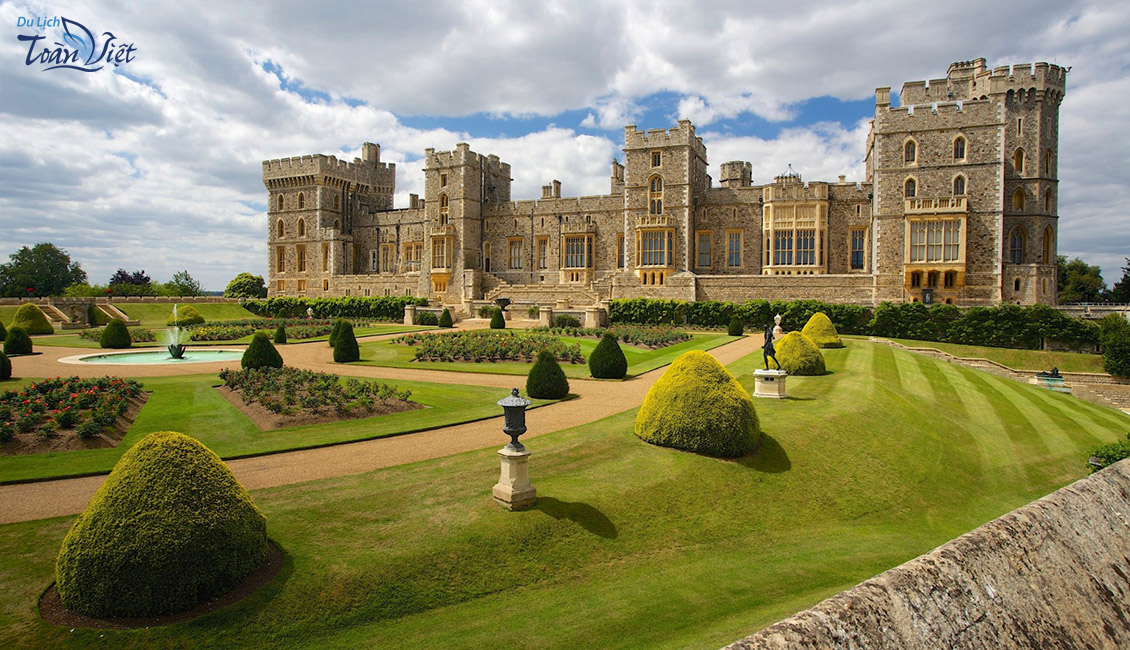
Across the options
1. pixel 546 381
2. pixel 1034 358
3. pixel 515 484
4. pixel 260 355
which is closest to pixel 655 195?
pixel 1034 358

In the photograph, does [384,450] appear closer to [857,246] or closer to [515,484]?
[515,484]

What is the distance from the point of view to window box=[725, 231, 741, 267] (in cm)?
4953

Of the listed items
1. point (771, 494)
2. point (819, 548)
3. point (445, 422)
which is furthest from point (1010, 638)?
point (445, 422)

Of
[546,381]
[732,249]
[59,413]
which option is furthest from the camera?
[732,249]

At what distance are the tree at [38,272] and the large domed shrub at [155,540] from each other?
79.1 m

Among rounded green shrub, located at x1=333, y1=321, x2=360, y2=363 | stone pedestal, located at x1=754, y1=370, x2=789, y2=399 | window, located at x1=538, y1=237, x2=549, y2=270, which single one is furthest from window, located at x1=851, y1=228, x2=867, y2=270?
rounded green shrub, located at x1=333, y1=321, x2=360, y2=363

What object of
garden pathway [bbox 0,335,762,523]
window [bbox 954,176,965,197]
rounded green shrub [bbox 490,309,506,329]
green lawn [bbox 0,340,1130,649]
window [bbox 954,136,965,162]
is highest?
window [bbox 954,136,965,162]

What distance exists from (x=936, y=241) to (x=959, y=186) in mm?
4068

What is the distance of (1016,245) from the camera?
41.0 meters

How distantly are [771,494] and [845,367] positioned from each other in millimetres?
14003

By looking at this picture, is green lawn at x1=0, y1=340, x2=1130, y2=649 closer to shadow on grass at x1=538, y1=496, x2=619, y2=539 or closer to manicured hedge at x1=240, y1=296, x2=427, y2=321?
shadow on grass at x1=538, y1=496, x2=619, y2=539

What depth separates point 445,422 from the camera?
47.0ft

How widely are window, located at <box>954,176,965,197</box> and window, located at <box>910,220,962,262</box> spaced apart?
7.18ft

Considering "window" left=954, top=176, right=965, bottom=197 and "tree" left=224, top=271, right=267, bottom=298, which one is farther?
"tree" left=224, top=271, right=267, bottom=298
